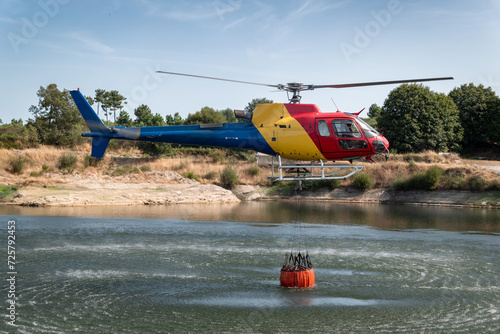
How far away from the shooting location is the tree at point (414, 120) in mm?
61781

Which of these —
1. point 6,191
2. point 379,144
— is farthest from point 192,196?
point 379,144

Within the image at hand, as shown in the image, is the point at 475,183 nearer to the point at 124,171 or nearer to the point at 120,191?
the point at 120,191

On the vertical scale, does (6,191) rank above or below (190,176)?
below

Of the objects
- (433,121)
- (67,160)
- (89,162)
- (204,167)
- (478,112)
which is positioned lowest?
(204,167)

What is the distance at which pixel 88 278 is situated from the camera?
17.2 metres

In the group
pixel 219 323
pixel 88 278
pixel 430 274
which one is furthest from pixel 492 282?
pixel 88 278

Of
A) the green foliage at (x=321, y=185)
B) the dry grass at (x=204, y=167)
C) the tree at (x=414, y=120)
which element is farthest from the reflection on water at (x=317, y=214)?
the tree at (x=414, y=120)

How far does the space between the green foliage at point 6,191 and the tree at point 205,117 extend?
110 feet

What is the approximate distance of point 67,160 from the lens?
157 ft

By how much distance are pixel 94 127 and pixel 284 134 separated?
27.4ft

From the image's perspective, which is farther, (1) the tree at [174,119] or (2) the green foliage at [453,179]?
(1) the tree at [174,119]

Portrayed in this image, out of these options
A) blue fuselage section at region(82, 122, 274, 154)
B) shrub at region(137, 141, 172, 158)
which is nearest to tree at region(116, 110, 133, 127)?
shrub at region(137, 141, 172, 158)

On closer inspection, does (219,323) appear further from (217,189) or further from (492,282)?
(217,189)

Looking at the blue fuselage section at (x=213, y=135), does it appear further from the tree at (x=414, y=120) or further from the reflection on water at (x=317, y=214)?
the tree at (x=414, y=120)
